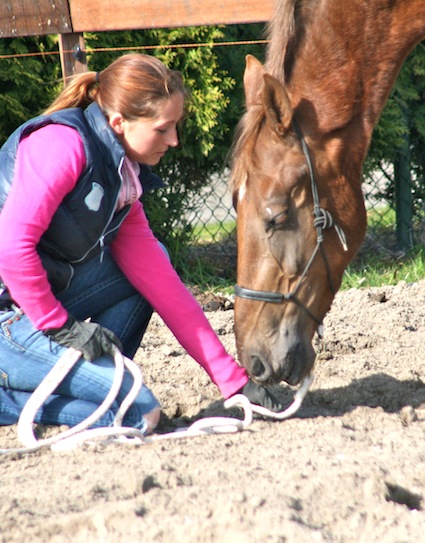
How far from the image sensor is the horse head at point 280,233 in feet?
9.81

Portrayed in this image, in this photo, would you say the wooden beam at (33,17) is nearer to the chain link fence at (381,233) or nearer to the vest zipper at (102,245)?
the chain link fence at (381,233)

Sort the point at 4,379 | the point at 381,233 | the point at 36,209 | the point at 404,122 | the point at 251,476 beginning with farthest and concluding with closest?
the point at 381,233, the point at 404,122, the point at 4,379, the point at 36,209, the point at 251,476

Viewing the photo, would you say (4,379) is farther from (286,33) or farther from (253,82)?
(286,33)

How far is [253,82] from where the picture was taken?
3.19 metres

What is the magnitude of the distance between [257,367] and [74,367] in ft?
2.18

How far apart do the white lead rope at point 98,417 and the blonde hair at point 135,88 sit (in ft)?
2.87

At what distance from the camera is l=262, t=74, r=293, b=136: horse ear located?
290 centimetres

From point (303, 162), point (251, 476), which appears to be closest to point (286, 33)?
point (303, 162)

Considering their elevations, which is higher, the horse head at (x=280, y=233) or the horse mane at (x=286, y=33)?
the horse mane at (x=286, y=33)

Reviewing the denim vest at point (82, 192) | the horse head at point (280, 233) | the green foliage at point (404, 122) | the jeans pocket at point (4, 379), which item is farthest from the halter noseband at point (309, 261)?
the green foliage at point (404, 122)

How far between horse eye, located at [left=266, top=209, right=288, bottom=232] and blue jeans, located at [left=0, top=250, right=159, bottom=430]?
0.74m

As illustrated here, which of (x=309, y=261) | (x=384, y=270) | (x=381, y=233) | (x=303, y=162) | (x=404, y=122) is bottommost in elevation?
(x=381, y=233)

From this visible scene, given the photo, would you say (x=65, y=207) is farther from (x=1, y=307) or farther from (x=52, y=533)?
(x=52, y=533)

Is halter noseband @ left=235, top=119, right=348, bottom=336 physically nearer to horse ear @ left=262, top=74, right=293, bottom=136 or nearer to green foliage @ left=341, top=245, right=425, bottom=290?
horse ear @ left=262, top=74, right=293, bottom=136
